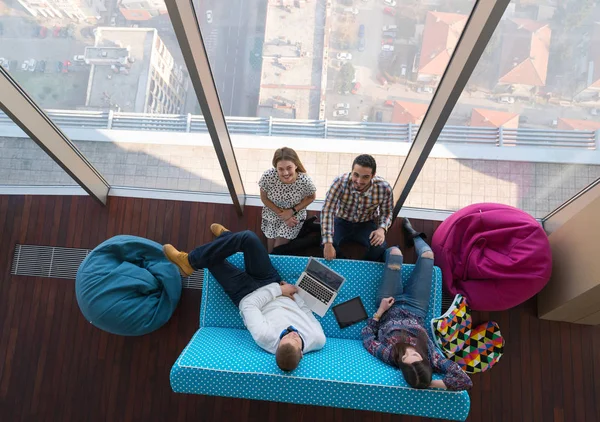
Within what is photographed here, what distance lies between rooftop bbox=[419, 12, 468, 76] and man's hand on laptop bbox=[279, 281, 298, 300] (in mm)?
1638

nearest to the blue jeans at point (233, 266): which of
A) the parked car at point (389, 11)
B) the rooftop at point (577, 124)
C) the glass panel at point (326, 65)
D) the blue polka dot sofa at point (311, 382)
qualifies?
the blue polka dot sofa at point (311, 382)

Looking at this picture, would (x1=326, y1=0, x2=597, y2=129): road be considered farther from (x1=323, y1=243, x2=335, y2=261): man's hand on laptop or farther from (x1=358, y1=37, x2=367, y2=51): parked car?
(x1=323, y1=243, x2=335, y2=261): man's hand on laptop

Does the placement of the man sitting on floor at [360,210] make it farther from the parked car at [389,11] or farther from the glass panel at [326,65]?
the parked car at [389,11]

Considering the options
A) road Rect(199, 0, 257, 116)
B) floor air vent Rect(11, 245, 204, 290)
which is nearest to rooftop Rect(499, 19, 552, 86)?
road Rect(199, 0, 257, 116)

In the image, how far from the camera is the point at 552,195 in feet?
10.5

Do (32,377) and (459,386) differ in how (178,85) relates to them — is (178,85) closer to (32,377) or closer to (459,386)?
(459,386)

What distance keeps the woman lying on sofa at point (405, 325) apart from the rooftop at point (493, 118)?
38.2 inches

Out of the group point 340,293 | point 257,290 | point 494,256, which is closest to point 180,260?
point 257,290

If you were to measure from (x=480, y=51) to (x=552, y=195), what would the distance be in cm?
200

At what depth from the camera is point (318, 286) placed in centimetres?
291

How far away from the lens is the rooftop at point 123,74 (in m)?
2.28

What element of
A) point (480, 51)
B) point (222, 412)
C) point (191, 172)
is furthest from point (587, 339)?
point (191, 172)

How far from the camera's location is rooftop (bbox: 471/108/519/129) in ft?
8.89

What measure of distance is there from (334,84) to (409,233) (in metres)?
1.37
